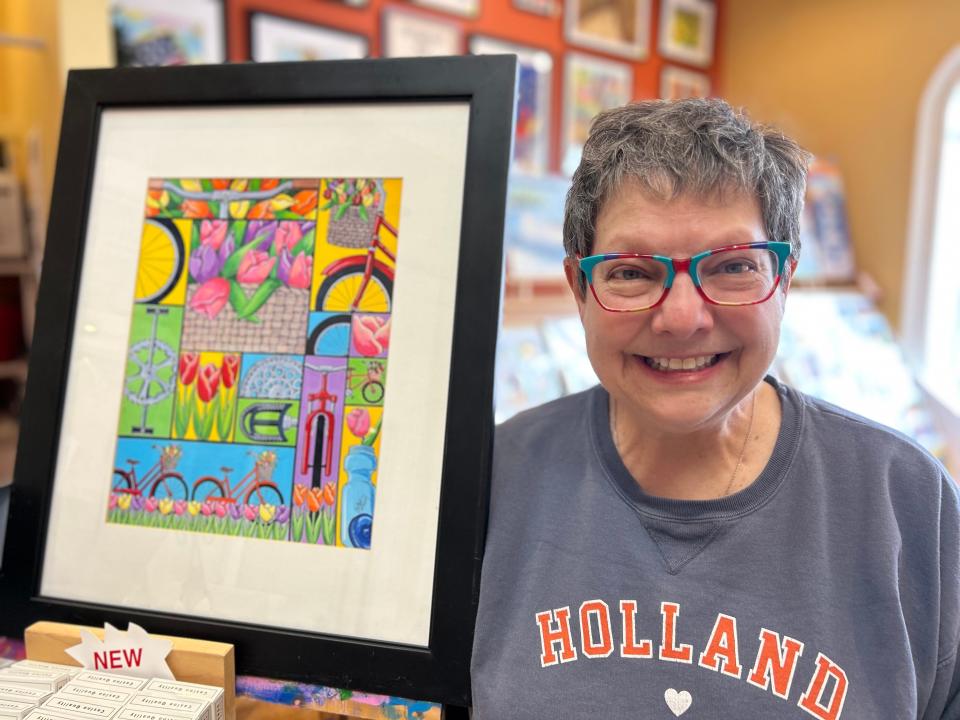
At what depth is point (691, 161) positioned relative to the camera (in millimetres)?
811

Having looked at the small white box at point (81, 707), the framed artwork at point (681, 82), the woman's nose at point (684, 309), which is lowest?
the small white box at point (81, 707)

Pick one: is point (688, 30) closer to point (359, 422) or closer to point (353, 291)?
point (353, 291)

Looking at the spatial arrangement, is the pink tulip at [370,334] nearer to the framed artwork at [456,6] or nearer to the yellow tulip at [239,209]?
the yellow tulip at [239,209]

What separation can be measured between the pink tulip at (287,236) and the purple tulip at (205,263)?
86 millimetres

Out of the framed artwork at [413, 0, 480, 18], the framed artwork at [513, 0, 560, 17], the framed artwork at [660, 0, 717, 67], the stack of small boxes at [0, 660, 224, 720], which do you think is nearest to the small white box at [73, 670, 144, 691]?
the stack of small boxes at [0, 660, 224, 720]

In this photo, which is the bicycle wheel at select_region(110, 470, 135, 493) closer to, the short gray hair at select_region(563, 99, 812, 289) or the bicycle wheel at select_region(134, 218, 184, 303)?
the bicycle wheel at select_region(134, 218, 184, 303)

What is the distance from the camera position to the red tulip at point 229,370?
963 millimetres

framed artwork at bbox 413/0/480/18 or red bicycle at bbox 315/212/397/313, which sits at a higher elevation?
framed artwork at bbox 413/0/480/18

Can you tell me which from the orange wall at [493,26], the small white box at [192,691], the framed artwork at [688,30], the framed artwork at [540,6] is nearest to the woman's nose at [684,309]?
the small white box at [192,691]

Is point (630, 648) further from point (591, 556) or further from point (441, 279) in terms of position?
point (441, 279)

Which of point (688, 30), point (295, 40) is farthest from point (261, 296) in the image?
point (688, 30)

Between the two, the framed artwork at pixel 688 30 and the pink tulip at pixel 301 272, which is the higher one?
the framed artwork at pixel 688 30

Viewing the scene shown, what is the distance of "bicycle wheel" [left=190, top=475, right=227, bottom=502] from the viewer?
95 centimetres

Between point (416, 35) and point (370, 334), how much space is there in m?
2.50
